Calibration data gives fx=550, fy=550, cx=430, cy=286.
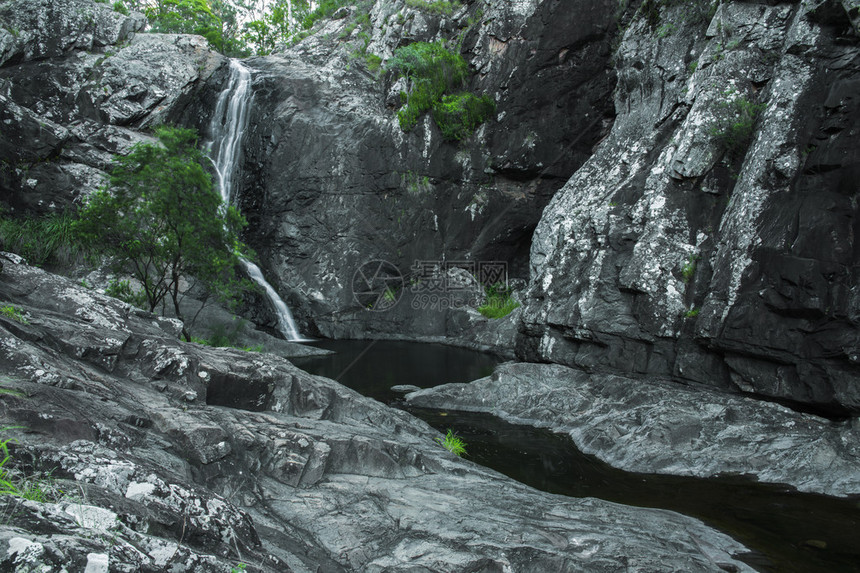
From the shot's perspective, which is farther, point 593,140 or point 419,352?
point 593,140

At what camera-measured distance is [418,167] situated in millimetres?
24672

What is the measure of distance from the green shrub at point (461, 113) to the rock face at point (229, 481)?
17842mm

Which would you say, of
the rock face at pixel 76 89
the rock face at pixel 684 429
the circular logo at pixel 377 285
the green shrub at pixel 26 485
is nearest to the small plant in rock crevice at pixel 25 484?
the green shrub at pixel 26 485

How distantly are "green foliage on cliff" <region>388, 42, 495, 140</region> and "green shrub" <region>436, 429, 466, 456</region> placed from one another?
1699cm

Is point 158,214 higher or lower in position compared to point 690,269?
lower

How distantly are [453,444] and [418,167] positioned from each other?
1696 centimetres

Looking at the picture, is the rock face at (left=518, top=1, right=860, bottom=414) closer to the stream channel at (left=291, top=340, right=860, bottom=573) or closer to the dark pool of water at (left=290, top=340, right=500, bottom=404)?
the stream channel at (left=291, top=340, right=860, bottom=573)

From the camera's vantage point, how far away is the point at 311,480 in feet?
20.1

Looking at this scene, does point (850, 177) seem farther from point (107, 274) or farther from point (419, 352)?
point (107, 274)

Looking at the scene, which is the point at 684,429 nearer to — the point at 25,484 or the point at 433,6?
the point at 25,484

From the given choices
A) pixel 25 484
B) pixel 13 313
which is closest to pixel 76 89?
pixel 13 313

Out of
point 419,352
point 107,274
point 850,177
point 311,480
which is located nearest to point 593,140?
point 419,352

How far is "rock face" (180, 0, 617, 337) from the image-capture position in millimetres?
22953

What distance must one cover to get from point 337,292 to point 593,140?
12745 mm
